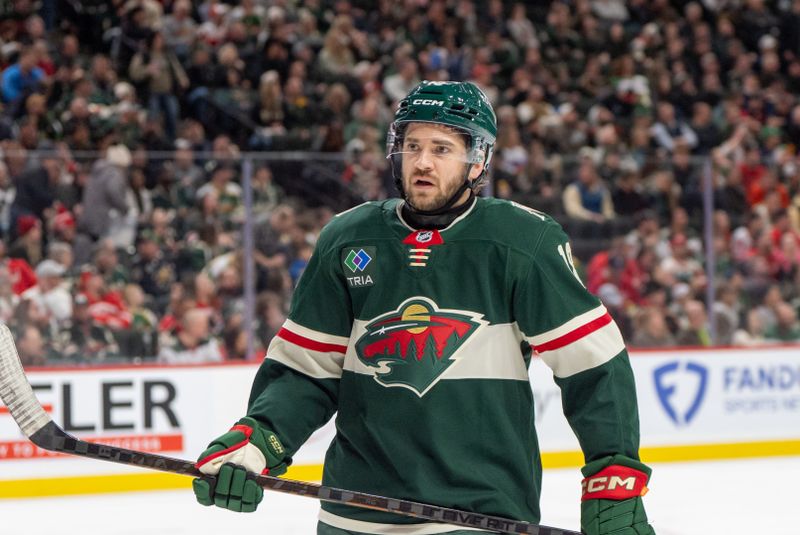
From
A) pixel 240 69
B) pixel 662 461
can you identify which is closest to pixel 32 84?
pixel 240 69

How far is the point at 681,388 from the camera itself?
6680 mm

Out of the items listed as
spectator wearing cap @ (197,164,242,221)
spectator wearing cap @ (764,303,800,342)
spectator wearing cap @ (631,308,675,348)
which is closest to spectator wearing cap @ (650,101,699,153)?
spectator wearing cap @ (764,303,800,342)

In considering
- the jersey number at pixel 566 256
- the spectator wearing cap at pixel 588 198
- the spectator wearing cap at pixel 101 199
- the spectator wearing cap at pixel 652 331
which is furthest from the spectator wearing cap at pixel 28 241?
the jersey number at pixel 566 256

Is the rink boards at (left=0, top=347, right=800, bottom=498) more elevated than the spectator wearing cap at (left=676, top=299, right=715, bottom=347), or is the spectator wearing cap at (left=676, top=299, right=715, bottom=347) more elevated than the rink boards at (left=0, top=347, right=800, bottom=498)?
the spectator wearing cap at (left=676, top=299, right=715, bottom=347)

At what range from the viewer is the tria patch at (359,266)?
215 cm

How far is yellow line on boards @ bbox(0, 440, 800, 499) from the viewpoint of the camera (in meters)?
5.61

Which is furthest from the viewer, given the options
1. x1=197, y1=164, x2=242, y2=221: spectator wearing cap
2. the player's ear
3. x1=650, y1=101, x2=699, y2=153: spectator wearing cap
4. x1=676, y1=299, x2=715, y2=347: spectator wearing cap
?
x1=650, y1=101, x2=699, y2=153: spectator wearing cap

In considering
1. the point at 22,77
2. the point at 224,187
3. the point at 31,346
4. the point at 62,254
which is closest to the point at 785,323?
the point at 224,187

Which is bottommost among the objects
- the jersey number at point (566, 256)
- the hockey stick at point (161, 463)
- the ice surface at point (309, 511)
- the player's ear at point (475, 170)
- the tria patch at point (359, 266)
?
the ice surface at point (309, 511)

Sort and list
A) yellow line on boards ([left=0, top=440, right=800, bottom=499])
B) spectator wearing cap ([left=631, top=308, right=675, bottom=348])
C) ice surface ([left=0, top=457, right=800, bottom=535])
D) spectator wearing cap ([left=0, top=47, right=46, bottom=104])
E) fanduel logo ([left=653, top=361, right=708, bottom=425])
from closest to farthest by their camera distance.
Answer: ice surface ([left=0, top=457, right=800, bottom=535]), yellow line on boards ([left=0, top=440, right=800, bottom=499]), fanduel logo ([left=653, top=361, right=708, bottom=425]), spectator wearing cap ([left=631, top=308, right=675, bottom=348]), spectator wearing cap ([left=0, top=47, right=46, bottom=104])

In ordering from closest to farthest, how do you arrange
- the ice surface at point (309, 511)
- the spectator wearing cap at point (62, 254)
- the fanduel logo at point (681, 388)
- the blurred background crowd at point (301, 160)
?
the ice surface at point (309, 511) → the spectator wearing cap at point (62, 254) → the blurred background crowd at point (301, 160) → the fanduel logo at point (681, 388)

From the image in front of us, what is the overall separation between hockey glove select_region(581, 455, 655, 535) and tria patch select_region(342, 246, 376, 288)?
0.50 m

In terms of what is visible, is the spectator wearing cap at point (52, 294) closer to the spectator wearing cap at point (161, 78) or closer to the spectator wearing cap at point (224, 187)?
the spectator wearing cap at point (224, 187)

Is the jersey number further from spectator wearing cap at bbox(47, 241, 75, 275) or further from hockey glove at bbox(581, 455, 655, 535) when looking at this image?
spectator wearing cap at bbox(47, 241, 75, 275)
